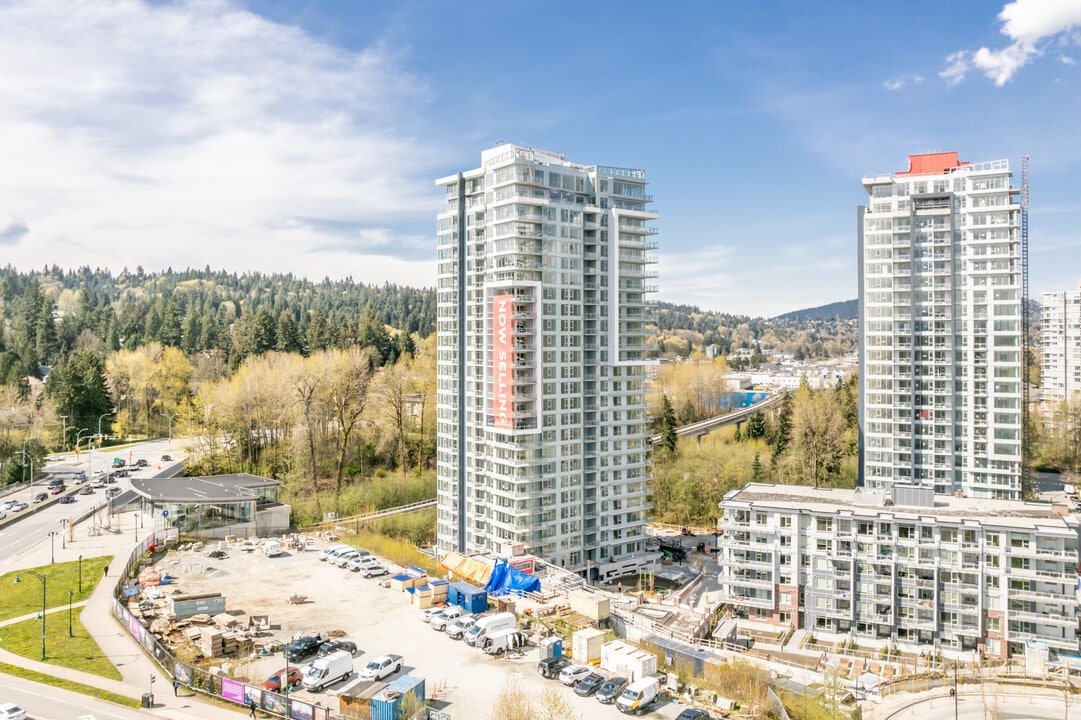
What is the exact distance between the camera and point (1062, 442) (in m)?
104

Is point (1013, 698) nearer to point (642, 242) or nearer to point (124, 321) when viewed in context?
point (642, 242)

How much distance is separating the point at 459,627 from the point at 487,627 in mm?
2173

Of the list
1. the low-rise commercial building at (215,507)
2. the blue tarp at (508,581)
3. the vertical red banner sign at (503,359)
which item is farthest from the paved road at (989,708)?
the low-rise commercial building at (215,507)

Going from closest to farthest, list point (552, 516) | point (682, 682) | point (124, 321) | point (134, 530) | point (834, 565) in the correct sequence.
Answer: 1. point (682, 682)
2. point (834, 565)
3. point (552, 516)
4. point (134, 530)
5. point (124, 321)

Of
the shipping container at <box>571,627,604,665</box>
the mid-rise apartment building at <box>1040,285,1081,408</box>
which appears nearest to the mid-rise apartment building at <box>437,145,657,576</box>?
the shipping container at <box>571,627,604,665</box>

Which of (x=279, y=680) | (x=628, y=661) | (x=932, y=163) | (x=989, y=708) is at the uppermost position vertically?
(x=932, y=163)

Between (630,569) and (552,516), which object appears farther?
(630,569)

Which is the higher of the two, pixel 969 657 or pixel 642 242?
pixel 642 242

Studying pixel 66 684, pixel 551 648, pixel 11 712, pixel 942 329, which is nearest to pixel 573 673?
pixel 551 648

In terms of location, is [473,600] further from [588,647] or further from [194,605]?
[194,605]

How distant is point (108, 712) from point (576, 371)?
38085 millimetres

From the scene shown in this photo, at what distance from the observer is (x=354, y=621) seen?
4631 centimetres

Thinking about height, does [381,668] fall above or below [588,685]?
above

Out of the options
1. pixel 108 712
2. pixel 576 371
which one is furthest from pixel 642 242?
pixel 108 712
